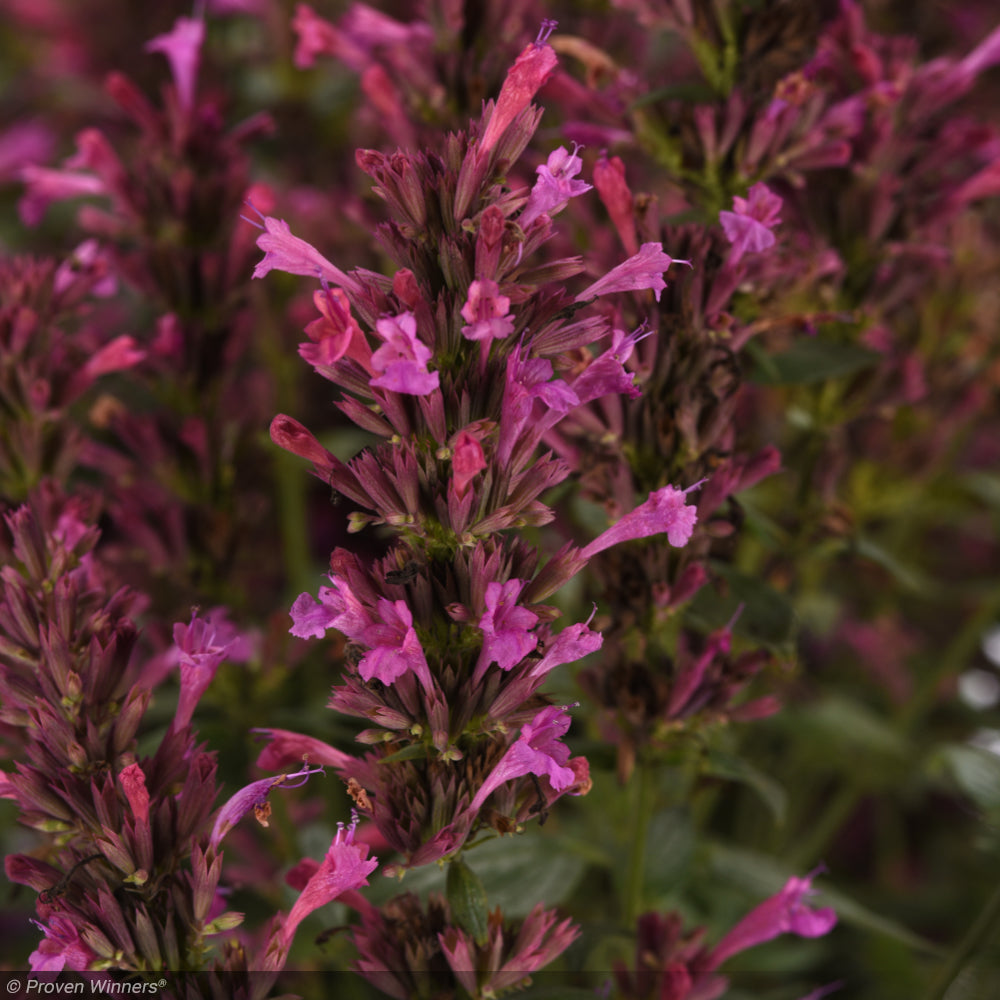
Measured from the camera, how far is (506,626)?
630mm

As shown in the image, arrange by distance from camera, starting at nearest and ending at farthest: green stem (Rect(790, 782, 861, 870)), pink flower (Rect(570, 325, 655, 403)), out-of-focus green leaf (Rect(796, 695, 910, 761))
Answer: pink flower (Rect(570, 325, 655, 403)) < out-of-focus green leaf (Rect(796, 695, 910, 761)) < green stem (Rect(790, 782, 861, 870))

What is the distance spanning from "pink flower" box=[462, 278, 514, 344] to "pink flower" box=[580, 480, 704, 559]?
18 centimetres

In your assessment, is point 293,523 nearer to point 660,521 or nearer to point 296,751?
point 296,751

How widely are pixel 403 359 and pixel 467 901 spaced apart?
37cm

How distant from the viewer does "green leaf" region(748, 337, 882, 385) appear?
96cm

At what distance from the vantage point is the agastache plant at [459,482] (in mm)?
630

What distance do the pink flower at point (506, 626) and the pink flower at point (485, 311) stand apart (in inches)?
6.0

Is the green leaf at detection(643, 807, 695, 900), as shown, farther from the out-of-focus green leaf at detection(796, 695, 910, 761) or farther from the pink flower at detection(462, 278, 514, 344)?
the pink flower at detection(462, 278, 514, 344)

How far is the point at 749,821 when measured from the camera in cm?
150

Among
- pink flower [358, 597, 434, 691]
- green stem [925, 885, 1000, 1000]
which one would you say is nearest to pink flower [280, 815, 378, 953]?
pink flower [358, 597, 434, 691]

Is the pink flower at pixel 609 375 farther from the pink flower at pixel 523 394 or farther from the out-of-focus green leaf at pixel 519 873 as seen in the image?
the out-of-focus green leaf at pixel 519 873

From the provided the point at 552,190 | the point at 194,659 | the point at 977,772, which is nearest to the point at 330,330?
the point at 552,190

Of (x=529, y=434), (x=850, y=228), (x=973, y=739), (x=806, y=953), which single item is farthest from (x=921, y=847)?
(x=529, y=434)

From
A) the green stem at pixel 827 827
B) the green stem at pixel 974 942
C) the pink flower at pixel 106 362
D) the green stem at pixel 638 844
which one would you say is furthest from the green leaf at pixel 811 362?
the green stem at pixel 827 827
